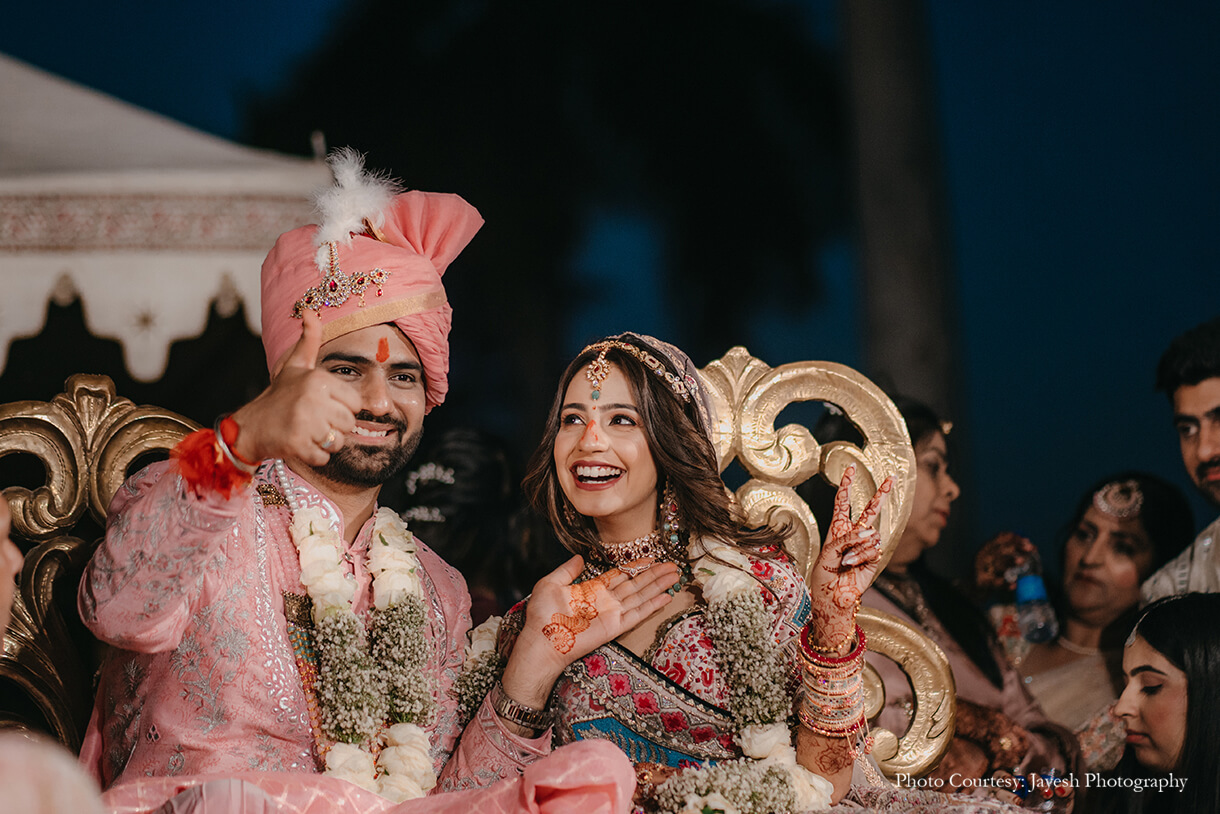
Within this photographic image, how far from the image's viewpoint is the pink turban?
277 centimetres

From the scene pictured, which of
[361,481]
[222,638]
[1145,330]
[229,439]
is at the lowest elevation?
[222,638]

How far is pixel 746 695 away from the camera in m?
2.61

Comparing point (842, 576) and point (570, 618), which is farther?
point (570, 618)

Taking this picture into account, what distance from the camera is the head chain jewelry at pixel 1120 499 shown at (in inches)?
149

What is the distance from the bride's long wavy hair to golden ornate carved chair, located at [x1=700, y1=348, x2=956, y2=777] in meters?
0.42

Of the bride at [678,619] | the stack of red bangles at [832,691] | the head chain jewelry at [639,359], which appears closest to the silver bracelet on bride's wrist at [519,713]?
the bride at [678,619]

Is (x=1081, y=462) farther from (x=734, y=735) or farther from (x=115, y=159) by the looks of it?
(x=115, y=159)

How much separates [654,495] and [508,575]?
32.8 inches

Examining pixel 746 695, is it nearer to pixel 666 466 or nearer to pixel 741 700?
pixel 741 700

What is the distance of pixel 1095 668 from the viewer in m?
3.74

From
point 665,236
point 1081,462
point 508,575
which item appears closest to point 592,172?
point 665,236

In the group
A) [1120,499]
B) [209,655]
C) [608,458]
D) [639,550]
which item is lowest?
[209,655]

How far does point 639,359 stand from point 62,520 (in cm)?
162

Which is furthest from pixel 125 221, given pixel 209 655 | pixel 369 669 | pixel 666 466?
pixel 666 466
